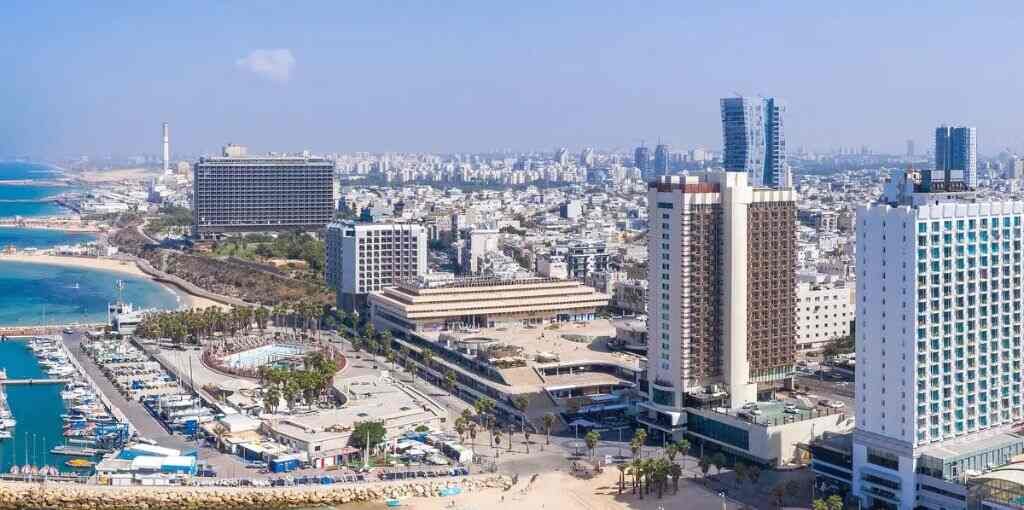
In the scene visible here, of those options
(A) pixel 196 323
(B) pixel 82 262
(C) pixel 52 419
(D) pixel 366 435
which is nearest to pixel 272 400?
(D) pixel 366 435

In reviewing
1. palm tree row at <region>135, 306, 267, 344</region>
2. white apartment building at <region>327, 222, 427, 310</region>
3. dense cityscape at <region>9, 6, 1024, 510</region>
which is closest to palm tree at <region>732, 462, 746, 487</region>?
dense cityscape at <region>9, 6, 1024, 510</region>

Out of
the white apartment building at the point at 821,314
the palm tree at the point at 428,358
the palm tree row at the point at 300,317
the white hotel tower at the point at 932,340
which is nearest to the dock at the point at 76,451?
the palm tree at the point at 428,358

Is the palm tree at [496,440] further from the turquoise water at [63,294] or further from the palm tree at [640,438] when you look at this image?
the turquoise water at [63,294]

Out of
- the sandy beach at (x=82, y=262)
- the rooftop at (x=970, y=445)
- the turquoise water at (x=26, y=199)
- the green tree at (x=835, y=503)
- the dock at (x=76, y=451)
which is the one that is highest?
the turquoise water at (x=26, y=199)

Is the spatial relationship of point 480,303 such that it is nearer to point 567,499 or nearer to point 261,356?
point 261,356

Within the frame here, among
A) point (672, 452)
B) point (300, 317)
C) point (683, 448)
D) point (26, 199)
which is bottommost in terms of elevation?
point (683, 448)
